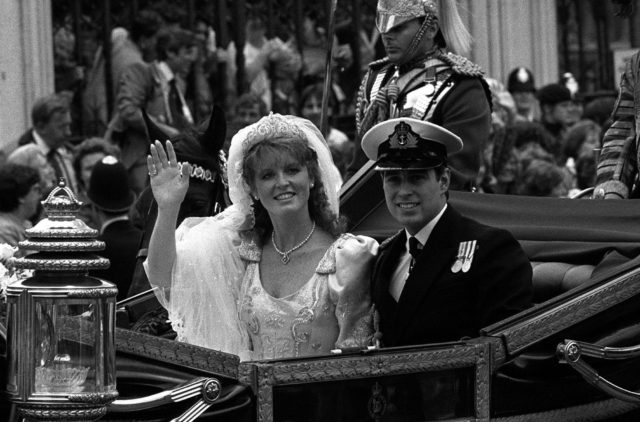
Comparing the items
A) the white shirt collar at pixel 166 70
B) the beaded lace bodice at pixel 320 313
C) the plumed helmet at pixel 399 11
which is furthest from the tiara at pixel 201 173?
the white shirt collar at pixel 166 70

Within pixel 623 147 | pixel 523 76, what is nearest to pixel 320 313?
pixel 623 147

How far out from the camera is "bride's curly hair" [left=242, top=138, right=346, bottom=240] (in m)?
5.08

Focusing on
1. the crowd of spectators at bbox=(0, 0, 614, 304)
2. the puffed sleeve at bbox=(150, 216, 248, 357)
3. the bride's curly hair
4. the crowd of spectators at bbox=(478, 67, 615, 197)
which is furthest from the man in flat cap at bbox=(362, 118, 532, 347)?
the crowd of spectators at bbox=(478, 67, 615, 197)

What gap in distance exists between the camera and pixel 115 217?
8086 mm

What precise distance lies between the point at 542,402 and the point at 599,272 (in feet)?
2.13

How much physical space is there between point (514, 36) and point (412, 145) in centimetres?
886

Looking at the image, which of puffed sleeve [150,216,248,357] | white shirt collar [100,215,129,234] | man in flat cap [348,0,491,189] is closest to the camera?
puffed sleeve [150,216,248,357]

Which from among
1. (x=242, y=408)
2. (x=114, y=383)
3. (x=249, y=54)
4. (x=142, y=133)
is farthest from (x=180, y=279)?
(x=249, y=54)

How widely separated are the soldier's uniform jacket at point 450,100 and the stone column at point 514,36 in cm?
633

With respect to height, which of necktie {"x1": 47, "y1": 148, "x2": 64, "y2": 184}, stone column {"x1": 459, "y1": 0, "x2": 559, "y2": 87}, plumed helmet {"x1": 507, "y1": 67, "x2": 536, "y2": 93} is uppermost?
stone column {"x1": 459, "y1": 0, "x2": 559, "y2": 87}

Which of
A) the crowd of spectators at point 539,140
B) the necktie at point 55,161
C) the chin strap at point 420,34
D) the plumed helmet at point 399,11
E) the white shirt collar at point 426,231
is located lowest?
the crowd of spectators at point 539,140

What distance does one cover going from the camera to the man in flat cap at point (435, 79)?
650 cm

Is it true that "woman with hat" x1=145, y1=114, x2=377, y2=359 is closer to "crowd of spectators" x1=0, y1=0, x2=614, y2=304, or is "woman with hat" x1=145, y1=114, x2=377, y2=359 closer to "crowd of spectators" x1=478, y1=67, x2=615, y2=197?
"crowd of spectators" x1=0, y1=0, x2=614, y2=304

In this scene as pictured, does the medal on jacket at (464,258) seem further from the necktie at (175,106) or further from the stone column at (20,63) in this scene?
the stone column at (20,63)
